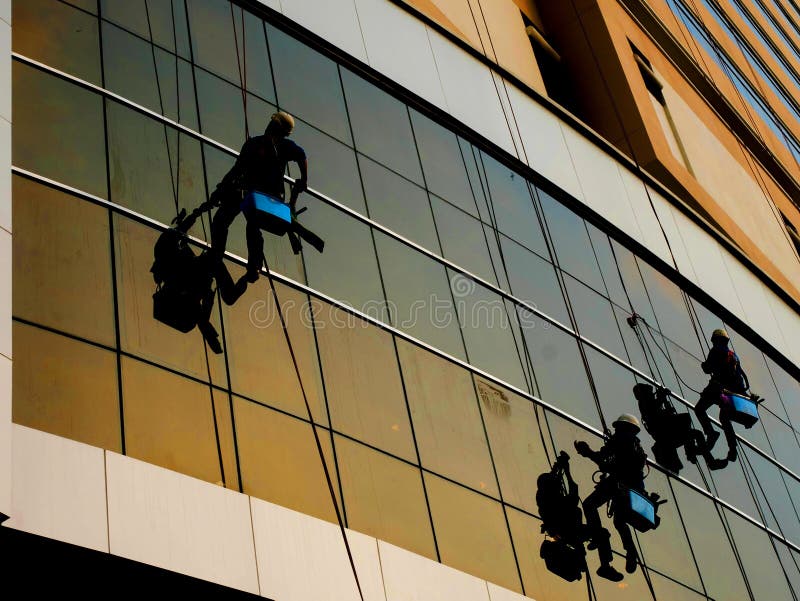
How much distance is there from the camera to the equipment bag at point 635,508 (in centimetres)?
1324

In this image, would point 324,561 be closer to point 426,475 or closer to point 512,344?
point 426,475

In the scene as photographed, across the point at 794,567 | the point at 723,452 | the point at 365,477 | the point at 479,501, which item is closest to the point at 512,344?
the point at 479,501

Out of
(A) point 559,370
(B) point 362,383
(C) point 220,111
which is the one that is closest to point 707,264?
(A) point 559,370

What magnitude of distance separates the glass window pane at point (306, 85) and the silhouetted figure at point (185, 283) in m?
3.67

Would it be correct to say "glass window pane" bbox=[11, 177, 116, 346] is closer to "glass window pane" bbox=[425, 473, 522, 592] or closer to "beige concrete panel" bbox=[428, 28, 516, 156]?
"glass window pane" bbox=[425, 473, 522, 592]

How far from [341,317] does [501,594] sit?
3507 mm

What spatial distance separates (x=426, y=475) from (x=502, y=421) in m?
1.90

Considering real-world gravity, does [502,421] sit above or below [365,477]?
above

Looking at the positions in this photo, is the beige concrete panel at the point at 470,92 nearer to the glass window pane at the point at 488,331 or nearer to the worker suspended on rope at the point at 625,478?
the glass window pane at the point at 488,331

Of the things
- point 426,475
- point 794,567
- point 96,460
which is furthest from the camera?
point 794,567

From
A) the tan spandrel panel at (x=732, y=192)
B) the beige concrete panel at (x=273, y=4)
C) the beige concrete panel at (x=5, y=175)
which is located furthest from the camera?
the tan spandrel panel at (x=732, y=192)

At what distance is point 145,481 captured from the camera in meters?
10.1

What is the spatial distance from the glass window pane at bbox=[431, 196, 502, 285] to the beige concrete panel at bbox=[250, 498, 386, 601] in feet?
17.9

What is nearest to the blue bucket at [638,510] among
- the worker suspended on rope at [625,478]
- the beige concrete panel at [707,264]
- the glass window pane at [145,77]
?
the worker suspended on rope at [625,478]
